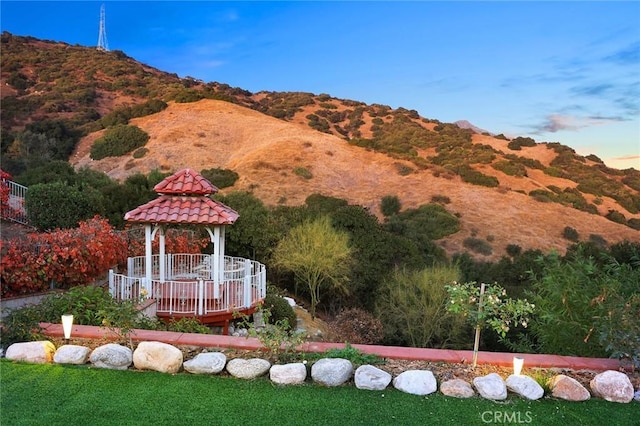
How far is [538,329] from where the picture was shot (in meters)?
5.92

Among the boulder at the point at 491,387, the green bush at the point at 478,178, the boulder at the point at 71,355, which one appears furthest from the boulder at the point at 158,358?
the green bush at the point at 478,178

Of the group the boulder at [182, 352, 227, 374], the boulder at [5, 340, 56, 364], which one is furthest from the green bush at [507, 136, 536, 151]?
the boulder at [5, 340, 56, 364]

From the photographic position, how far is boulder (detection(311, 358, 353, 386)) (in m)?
3.97

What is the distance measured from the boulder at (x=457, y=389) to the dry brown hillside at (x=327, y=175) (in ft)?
67.6

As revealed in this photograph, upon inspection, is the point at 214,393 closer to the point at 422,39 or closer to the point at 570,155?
the point at 422,39

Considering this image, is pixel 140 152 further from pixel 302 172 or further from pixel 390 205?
pixel 390 205

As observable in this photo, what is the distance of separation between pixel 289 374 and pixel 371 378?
69 cm

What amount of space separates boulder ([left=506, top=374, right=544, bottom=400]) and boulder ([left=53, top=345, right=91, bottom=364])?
371 centimetres

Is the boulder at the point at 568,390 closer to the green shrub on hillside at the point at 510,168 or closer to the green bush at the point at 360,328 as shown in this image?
the green bush at the point at 360,328

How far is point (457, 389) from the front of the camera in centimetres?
385

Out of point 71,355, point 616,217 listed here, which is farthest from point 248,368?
point 616,217

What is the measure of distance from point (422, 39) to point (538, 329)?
10786 mm

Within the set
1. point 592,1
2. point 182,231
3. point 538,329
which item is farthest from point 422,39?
point 538,329

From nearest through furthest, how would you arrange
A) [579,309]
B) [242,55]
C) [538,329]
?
[579,309] → [538,329] → [242,55]
